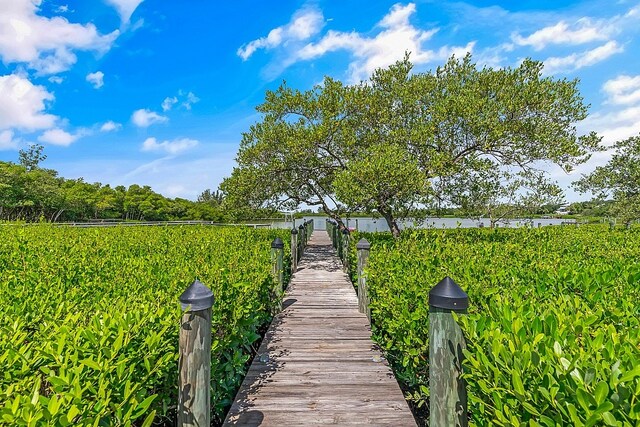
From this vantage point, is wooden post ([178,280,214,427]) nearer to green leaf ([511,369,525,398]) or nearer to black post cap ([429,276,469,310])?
black post cap ([429,276,469,310])

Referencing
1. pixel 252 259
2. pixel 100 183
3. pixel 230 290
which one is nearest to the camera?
pixel 230 290

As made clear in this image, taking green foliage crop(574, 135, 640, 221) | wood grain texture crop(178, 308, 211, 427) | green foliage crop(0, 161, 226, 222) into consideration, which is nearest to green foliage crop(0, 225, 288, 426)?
wood grain texture crop(178, 308, 211, 427)

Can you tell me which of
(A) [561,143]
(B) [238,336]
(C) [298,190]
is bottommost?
(B) [238,336]

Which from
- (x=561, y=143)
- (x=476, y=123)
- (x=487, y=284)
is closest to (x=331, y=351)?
(x=487, y=284)

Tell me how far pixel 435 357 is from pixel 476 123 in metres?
7.10

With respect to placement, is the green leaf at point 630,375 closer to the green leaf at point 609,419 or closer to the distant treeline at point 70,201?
the green leaf at point 609,419

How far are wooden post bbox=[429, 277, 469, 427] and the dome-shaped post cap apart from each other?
56.1 inches

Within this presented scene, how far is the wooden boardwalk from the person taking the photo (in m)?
3.01

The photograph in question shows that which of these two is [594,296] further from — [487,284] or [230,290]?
[230,290]

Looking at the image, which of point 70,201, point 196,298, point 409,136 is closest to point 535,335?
point 196,298

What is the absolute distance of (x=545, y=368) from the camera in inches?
50.8

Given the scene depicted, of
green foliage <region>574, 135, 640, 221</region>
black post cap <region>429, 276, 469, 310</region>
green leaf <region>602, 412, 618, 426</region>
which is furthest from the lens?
green foliage <region>574, 135, 640, 221</region>

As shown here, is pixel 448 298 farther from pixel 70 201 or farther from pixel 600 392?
pixel 70 201

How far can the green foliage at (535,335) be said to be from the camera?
1198 millimetres
